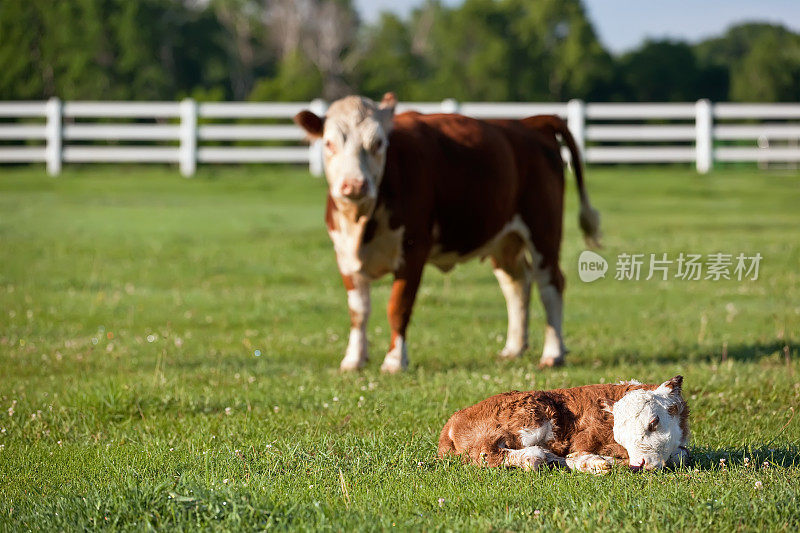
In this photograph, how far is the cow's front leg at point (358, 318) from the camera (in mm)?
7547

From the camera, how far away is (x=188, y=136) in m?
25.3

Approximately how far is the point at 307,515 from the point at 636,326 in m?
6.15

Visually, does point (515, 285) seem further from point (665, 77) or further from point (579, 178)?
point (665, 77)

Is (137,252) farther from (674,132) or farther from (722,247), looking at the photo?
(674,132)

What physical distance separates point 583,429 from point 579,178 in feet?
14.7

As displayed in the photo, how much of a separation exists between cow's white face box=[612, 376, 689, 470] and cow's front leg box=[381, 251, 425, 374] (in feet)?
9.88

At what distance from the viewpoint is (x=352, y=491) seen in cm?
436

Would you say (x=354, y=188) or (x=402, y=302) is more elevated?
(x=354, y=188)

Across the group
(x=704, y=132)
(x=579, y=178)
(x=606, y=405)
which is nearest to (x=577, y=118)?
(x=704, y=132)

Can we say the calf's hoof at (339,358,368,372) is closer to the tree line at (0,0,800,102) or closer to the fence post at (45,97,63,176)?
the fence post at (45,97,63,176)

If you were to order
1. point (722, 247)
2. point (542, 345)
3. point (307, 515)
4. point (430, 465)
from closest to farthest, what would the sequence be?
point (307, 515) → point (430, 465) → point (542, 345) → point (722, 247)

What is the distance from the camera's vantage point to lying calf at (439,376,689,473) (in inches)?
175

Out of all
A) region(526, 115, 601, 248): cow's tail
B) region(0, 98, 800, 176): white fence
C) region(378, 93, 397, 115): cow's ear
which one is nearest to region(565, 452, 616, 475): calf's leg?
region(378, 93, 397, 115): cow's ear

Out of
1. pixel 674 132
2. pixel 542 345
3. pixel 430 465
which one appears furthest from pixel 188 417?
pixel 674 132
